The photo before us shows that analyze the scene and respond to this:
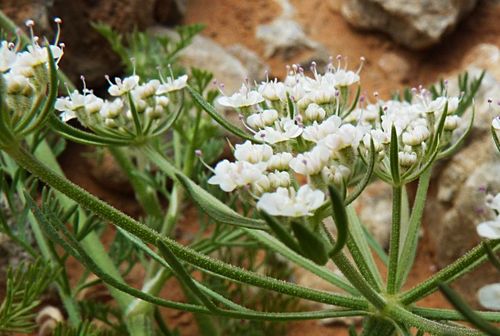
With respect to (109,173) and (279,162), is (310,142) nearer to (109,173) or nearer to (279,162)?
(279,162)

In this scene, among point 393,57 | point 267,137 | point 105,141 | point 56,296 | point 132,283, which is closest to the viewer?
point 267,137

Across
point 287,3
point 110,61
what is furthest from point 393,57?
point 110,61

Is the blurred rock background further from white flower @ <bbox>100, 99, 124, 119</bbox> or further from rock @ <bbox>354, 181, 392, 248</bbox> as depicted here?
white flower @ <bbox>100, 99, 124, 119</bbox>

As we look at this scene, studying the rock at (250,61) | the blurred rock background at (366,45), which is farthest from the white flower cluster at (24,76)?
the rock at (250,61)

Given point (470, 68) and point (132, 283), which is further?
point (470, 68)

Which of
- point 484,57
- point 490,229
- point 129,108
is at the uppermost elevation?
point 490,229

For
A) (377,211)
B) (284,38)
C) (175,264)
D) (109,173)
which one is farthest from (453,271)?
(284,38)

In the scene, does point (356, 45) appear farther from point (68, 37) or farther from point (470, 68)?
point (68, 37)
